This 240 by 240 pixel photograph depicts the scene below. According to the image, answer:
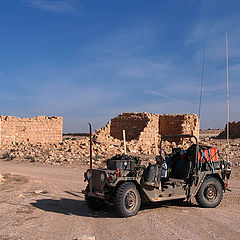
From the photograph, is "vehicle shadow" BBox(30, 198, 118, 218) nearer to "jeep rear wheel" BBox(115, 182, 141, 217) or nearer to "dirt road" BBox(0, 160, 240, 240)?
"dirt road" BBox(0, 160, 240, 240)

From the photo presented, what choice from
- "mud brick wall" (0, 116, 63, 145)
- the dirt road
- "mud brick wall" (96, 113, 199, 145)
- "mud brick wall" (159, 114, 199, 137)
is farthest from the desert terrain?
"mud brick wall" (159, 114, 199, 137)

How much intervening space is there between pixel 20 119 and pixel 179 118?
45.0 feet

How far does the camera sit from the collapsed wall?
85.9 ft

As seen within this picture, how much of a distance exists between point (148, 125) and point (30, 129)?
32.7 feet

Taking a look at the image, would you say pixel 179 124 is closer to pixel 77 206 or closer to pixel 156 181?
pixel 77 206

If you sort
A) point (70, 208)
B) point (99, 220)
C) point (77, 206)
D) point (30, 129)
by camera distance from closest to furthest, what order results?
point (99, 220)
point (70, 208)
point (77, 206)
point (30, 129)

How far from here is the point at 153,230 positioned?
5516 millimetres

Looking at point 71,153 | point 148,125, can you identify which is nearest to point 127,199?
point 71,153

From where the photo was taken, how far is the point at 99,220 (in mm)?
6289

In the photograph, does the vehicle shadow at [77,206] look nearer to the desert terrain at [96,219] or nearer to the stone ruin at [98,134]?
the desert terrain at [96,219]

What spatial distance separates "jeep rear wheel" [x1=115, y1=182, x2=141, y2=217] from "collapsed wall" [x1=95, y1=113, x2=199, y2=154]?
18.8m

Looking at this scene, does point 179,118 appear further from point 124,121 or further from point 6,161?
point 6,161


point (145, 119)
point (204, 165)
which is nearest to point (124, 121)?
point (145, 119)

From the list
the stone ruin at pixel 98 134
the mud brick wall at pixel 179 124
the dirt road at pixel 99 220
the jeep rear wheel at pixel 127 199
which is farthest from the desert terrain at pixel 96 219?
the mud brick wall at pixel 179 124
